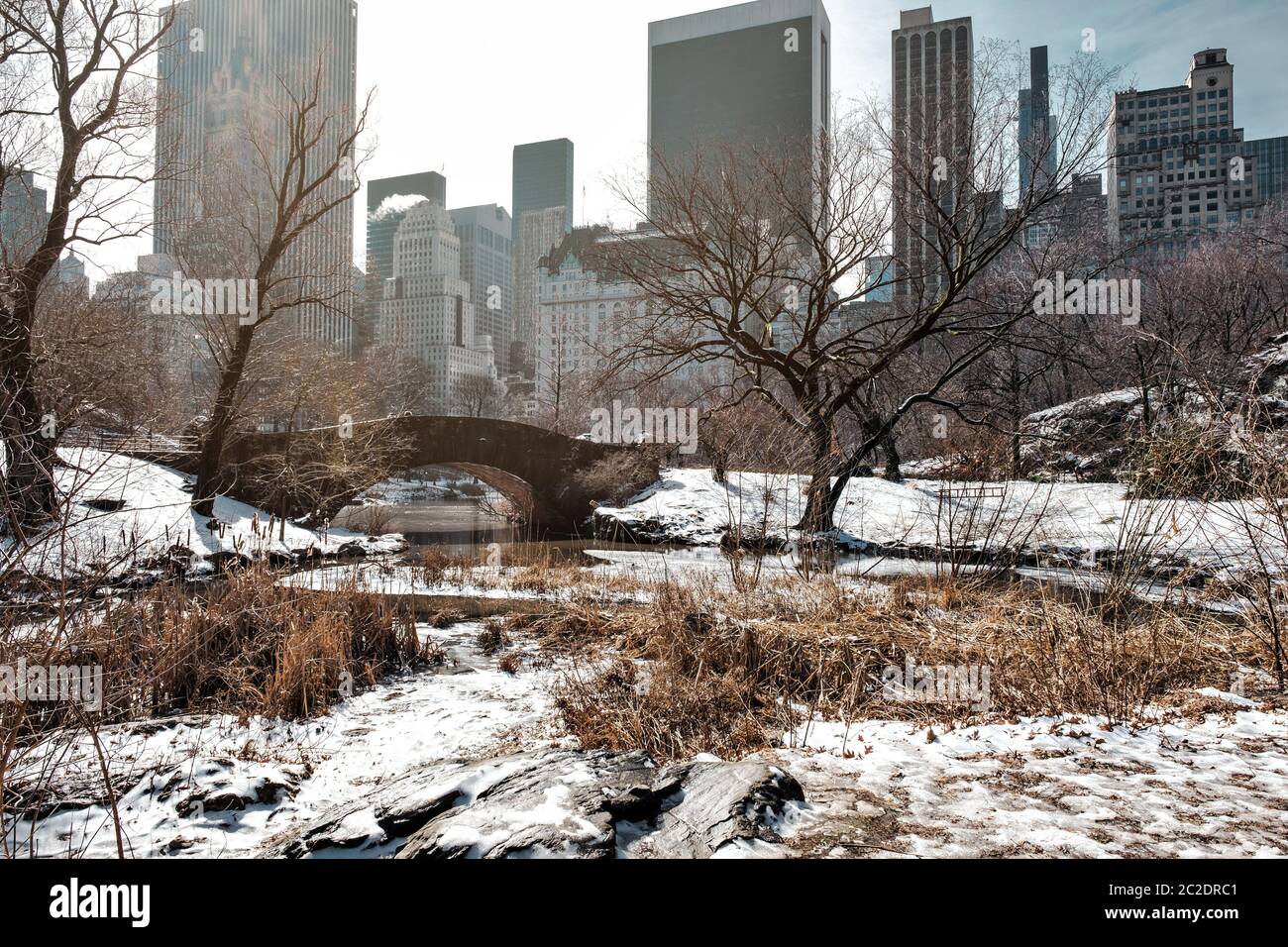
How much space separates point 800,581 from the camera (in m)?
7.65

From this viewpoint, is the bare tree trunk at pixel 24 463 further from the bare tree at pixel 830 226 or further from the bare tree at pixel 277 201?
the bare tree at pixel 830 226

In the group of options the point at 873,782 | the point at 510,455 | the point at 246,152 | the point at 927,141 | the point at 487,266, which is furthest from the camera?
the point at 487,266

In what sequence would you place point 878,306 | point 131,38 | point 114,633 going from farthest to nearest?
point 878,306 < point 131,38 < point 114,633

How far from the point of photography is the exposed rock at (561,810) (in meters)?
2.55

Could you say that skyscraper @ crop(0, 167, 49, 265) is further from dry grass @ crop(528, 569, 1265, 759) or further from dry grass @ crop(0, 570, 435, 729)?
dry grass @ crop(528, 569, 1265, 759)

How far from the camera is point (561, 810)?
9.13ft

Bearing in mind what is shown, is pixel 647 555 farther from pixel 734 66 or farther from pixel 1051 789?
pixel 734 66

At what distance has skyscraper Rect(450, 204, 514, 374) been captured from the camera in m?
156

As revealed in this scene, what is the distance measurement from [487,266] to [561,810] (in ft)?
627

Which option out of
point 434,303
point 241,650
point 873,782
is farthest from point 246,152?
point 434,303

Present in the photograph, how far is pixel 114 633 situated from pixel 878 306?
43075 millimetres

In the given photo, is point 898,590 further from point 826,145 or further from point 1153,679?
point 826,145

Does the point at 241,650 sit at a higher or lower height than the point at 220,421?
lower
